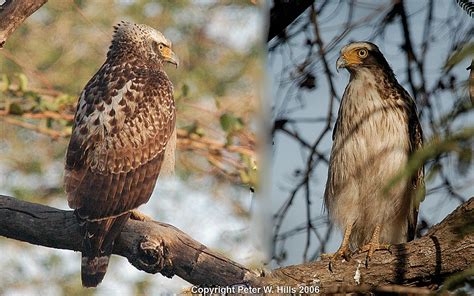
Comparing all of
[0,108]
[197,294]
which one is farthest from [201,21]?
[197,294]

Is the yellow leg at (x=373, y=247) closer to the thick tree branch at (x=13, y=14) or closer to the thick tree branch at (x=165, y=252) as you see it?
the thick tree branch at (x=165, y=252)

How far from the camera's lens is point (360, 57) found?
5.69 ft

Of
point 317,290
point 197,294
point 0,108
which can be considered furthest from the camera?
point 0,108

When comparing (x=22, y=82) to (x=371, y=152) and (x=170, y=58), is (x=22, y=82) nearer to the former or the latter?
(x=170, y=58)

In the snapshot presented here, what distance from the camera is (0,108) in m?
1.65

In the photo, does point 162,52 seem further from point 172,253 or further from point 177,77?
point 172,253

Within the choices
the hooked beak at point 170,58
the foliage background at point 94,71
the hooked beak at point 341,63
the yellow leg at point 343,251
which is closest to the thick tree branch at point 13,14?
the foliage background at point 94,71

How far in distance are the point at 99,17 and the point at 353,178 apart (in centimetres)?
68

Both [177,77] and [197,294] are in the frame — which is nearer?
[197,294]

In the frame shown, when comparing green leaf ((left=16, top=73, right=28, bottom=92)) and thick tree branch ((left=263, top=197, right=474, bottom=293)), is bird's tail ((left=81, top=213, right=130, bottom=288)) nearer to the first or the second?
thick tree branch ((left=263, top=197, right=474, bottom=293))

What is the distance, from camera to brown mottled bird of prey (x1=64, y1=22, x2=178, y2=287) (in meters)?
1.41

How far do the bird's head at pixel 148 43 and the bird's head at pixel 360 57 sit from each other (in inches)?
16.7


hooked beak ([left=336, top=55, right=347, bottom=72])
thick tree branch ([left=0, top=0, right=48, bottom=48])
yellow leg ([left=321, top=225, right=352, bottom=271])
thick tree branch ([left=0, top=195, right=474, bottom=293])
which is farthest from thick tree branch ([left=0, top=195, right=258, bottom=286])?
hooked beak ([left=336, top=55, right=347, bottom=72])

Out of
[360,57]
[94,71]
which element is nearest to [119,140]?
[94,71]
